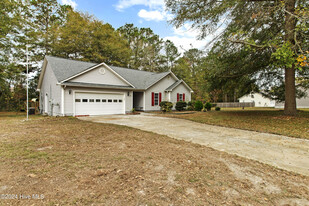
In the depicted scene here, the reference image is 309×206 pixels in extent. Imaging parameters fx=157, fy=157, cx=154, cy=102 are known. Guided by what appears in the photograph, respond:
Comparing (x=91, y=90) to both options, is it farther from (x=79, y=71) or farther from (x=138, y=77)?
(x=138, y=77)

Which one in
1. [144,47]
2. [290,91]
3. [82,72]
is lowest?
[290,91]

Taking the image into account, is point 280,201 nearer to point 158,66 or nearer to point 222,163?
point 222,163

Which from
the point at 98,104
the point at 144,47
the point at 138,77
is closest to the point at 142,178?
the point at 98,104

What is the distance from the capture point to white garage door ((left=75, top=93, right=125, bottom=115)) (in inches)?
473

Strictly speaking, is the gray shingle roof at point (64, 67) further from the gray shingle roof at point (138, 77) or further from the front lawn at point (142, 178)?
the front lawn at point (142, 178)

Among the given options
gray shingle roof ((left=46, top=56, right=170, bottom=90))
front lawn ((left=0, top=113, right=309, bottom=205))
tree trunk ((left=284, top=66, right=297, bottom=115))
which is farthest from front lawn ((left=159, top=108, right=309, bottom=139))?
gray shingle roof ((left=46, top=56, right=170, bottom=90))

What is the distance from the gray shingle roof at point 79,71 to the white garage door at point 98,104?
6.43 feet

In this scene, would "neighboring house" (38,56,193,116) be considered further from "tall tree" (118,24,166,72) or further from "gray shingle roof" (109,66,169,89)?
"tall tree" (118,24,166,72)

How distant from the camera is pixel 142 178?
2.40 metres

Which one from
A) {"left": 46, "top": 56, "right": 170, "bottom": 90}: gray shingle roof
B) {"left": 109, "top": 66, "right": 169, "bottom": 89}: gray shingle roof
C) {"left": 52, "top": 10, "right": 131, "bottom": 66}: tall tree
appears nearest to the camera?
{"left": 46, "top": 56, "right": 170, "bottom": 90}: gray shingle roof

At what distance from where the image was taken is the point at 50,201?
1835mm

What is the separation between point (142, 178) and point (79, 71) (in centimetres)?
1267

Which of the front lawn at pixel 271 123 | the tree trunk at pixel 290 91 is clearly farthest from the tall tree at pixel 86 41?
the tree trunk at pixel 290 91

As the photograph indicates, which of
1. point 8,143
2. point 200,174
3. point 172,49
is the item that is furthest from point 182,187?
point 172,49
